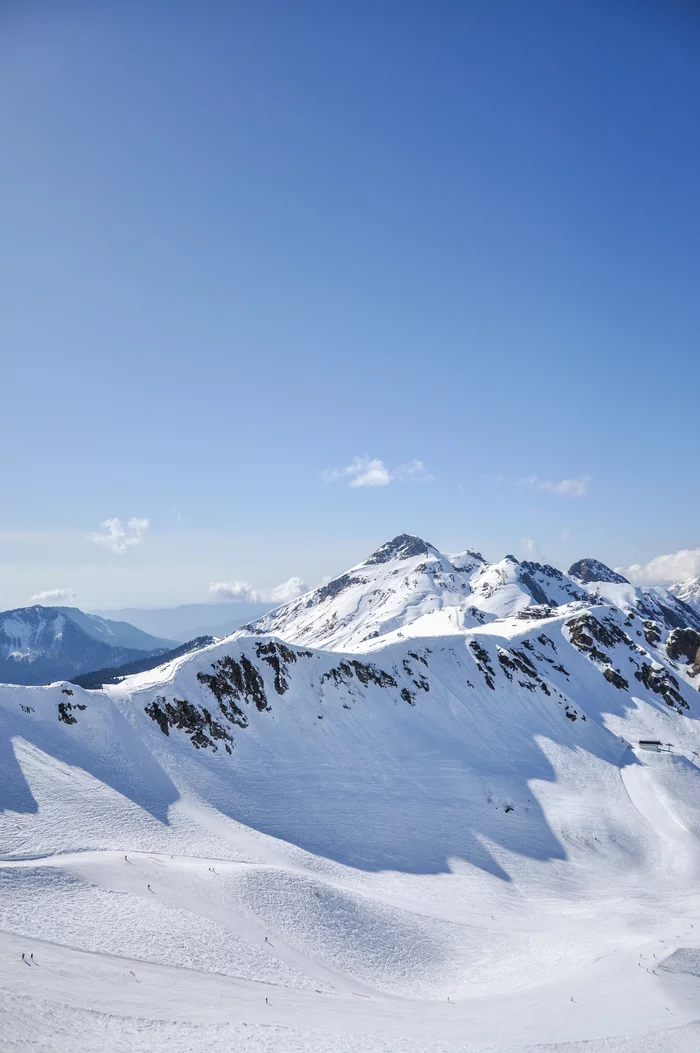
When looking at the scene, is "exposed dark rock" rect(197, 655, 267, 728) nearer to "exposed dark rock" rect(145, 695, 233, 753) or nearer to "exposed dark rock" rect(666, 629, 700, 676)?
"exposed dark rock" rect(145, 695, 233, 753)

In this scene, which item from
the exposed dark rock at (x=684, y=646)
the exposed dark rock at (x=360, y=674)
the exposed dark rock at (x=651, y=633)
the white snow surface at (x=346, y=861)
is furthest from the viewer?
the exposed dark rock at (x=651, y=633)

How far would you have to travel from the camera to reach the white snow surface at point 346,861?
2294 cm

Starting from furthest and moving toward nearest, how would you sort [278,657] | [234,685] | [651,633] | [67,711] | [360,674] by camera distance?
[651,633] < [360,674] < [278,657] < [234,685] < [67,711]

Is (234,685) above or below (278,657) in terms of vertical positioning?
below

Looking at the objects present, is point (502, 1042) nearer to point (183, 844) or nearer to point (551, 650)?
point (183, 844)

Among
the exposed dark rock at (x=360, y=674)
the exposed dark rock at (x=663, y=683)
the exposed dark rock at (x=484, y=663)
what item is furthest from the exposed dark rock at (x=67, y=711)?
the exposed dark rock at (x=663, y=683)

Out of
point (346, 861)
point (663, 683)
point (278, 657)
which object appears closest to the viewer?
point (346, 861)

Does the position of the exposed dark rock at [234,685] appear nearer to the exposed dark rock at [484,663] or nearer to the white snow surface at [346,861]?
the white snow surface at [346,861]

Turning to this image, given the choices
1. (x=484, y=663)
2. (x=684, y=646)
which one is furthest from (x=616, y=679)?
(x=684, y=646)

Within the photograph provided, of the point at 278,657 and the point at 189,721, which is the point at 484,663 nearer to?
the point at 278,657

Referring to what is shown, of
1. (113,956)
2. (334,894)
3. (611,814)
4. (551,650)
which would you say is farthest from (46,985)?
(551,650)

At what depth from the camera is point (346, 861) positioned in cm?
4681

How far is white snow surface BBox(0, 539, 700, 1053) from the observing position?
22938 mm

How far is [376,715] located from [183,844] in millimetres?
37367
